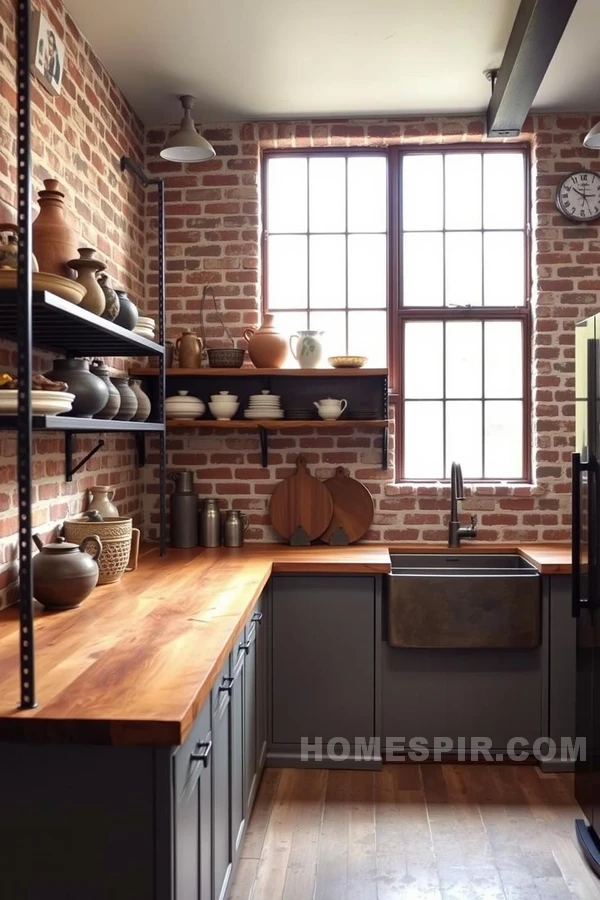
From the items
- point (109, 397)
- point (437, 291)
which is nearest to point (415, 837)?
point (109, 397)

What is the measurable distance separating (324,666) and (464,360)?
169cm

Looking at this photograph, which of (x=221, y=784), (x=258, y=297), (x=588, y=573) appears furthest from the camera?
(x=258, y=297)

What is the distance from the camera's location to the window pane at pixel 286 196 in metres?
3.96

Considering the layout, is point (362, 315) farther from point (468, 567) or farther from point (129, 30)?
point (129, 30)

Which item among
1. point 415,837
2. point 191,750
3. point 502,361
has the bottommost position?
point 415,837

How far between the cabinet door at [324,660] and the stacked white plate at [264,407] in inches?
32.0

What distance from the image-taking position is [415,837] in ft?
8.73

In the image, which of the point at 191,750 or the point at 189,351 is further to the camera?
the point at 189,351

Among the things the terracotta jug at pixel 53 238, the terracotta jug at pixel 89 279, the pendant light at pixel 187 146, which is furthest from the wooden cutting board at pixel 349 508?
the terracotta jug at pixel 53 238

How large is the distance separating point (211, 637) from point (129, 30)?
2.39m

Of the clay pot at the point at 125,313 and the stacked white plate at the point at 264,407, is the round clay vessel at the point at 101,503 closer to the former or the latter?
the clay pot at the point at 125,313

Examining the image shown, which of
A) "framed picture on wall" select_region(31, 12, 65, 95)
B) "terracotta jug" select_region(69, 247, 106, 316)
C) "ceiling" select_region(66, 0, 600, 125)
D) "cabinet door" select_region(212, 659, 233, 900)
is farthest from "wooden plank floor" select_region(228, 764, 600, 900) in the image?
"ceiling" select_region(66, 0, 600, 125)

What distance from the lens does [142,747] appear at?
4.93ft

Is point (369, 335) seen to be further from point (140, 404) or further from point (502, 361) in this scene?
point (140, 404)
